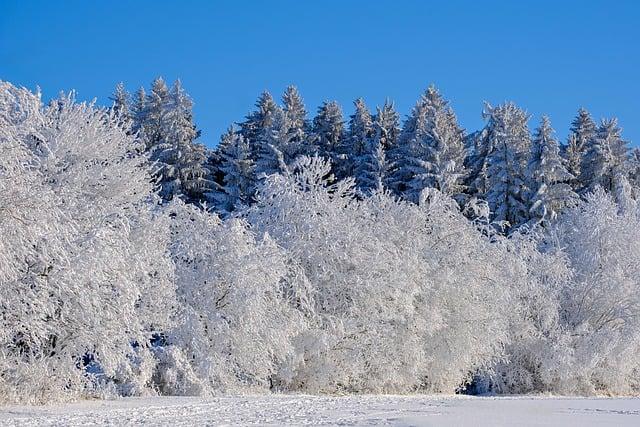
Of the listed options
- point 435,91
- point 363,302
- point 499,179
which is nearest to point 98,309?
point 363,302

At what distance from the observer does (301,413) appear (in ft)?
53.7

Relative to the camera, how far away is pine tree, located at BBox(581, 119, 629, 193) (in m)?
50.9

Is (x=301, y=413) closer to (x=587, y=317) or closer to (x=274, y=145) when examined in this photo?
(x=587, y=317)

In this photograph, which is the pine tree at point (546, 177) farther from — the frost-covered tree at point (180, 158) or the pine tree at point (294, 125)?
the frost-covered tree at point (180, 158)

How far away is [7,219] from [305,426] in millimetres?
6778

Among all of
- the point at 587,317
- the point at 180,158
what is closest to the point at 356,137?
the point at 180,158

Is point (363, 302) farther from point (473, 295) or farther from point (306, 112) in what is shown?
point (306, 112)

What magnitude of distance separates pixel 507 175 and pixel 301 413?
34386 mm

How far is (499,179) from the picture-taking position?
4825cm

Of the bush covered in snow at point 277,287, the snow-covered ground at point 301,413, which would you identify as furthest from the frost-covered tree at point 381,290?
the snow-covered ground at point 301,413

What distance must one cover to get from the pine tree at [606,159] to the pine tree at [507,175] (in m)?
4.54

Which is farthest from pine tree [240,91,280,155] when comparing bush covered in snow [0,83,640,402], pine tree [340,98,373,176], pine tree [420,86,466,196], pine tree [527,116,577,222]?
bush covered in snow [0,83,640,402]

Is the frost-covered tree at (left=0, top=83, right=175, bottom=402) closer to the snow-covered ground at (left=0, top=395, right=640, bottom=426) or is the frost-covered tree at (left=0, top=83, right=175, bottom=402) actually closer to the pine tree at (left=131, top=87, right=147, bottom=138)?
the snow-covered ground at (left=0, top=395, right=640, bottom=426)

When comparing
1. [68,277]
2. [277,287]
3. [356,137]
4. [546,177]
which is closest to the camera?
[68,277]
